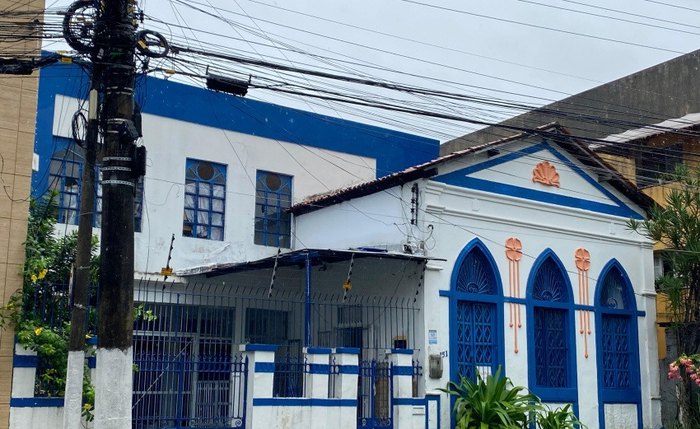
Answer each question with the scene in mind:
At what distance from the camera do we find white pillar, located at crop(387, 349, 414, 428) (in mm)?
14188

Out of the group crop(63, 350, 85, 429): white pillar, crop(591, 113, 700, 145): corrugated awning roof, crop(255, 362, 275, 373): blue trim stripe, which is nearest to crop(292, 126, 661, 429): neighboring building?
crop(255, 362, 275, 373): blue trim stripe

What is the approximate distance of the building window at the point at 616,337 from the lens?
18.0 meters

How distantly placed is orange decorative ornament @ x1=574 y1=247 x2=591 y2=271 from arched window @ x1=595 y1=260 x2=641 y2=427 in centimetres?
44

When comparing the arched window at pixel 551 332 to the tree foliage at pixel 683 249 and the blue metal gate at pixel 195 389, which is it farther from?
the blue metal gate at pixel 195 389

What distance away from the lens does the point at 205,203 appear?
58.9ft

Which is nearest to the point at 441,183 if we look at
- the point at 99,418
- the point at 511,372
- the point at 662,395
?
the point at 511,372

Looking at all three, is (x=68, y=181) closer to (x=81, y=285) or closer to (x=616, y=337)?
(x=81, y=285)

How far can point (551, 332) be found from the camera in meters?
17.3

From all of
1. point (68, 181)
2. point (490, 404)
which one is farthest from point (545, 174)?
point (68, 181)

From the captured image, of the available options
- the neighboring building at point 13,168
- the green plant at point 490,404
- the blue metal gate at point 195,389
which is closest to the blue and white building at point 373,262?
the blue metal gate at point 195,389

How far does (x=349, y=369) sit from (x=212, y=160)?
6.21 m

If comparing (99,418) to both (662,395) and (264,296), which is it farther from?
(662,395)

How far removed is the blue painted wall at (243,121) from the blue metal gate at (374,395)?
596cm

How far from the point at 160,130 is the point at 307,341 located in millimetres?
5928
